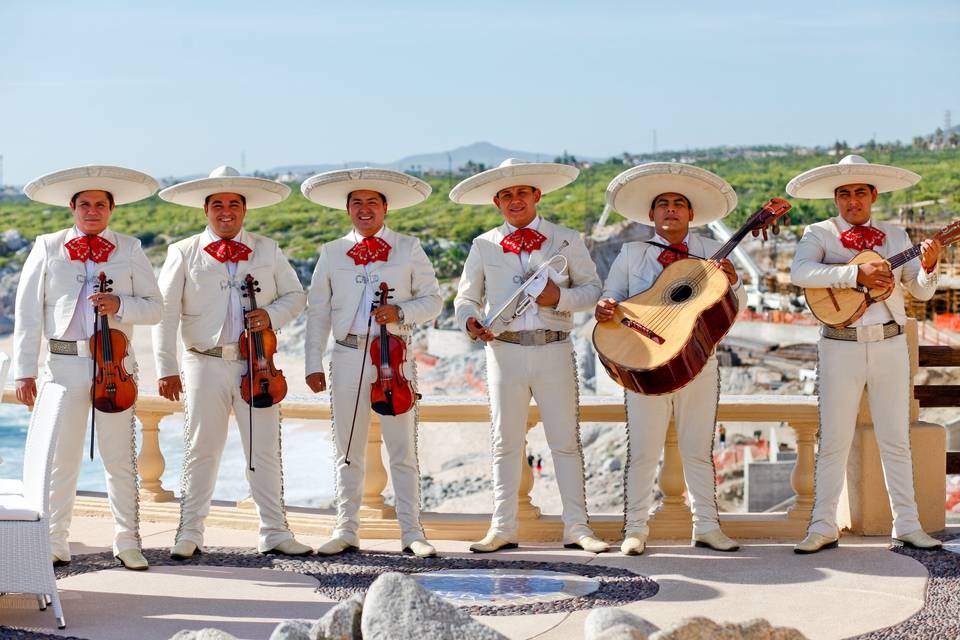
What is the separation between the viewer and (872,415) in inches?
268

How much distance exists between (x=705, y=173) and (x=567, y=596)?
2382mm

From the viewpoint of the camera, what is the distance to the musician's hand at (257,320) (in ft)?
21.5

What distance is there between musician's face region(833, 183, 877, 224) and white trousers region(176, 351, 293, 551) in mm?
3287

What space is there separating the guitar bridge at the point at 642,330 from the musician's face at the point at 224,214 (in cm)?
215

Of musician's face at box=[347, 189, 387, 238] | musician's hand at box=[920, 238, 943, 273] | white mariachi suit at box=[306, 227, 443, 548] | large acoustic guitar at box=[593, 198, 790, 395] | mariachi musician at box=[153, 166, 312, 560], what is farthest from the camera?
musician's face at box=[347, 189, 387, 238]

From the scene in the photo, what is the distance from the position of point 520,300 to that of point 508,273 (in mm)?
207

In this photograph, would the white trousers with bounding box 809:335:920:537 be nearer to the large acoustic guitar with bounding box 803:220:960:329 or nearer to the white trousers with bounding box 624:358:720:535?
the large acoustic guitar with bounding box 803:220:960:329

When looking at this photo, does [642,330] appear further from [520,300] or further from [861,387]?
[861,387]

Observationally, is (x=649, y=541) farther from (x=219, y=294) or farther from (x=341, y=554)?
(x=219, y=294)

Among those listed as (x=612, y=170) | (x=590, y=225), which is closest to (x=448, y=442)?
(x=590, y=225)

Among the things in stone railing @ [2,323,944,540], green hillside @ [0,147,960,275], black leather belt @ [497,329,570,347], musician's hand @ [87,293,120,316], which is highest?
green hillside @ [0,147,960,275]

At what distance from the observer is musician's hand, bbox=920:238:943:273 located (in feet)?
20.7

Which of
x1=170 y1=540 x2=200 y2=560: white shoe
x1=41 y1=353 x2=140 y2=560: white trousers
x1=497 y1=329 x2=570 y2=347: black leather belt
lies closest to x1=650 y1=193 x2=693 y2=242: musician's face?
x1=497 y1=329 x2=570 y2=347: black leather belt

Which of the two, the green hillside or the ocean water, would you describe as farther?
the green hillside
